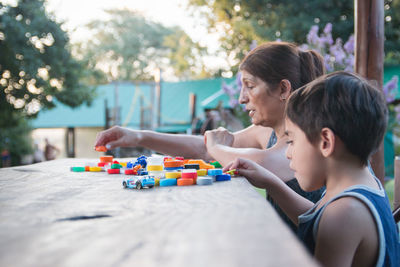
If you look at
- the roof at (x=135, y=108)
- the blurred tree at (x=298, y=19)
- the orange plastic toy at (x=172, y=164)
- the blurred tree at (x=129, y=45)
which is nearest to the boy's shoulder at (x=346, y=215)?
the orange plastic toy at (x=172, y=164)

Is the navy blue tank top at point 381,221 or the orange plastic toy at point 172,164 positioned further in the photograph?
the orange plastic toy at point 172,164

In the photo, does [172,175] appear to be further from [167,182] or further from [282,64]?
[282,64]

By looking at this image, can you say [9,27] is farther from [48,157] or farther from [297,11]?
[297,11]

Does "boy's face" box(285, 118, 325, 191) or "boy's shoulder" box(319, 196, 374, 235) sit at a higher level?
"boy's face" box(285, 118, 325, 191)

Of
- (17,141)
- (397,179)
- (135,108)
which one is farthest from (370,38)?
(135,108)

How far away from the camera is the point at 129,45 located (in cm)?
2853

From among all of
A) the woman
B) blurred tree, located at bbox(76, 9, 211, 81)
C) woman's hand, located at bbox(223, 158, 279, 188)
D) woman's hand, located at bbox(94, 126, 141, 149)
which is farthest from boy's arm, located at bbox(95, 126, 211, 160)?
blurred tree, located at bbox(76, 9, 211, 81)

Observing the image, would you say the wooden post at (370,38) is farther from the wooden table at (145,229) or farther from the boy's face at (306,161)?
the wooden table at (145,229)

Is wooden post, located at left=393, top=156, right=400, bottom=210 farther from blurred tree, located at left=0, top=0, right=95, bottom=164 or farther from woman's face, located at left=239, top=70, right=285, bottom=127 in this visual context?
blurred tree, located at left=0, top=0, right=95, bottom=164

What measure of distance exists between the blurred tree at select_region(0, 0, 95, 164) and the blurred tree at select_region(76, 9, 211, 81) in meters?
14.2

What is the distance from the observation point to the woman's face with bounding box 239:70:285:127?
1.83 meters

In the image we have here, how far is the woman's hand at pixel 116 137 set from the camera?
6.46ft

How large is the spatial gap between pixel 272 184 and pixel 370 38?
4.81 feet

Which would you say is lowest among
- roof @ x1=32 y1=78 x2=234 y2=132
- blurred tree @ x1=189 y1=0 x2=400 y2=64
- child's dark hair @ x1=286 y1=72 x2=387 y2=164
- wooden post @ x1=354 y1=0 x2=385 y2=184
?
roof @ x1=32 y1=78 x2=234 y2=132
